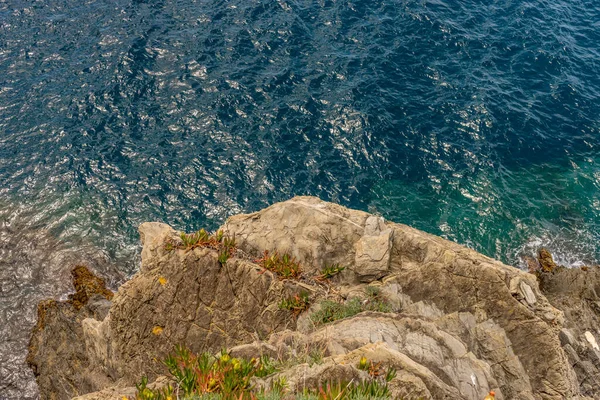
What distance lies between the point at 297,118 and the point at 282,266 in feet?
64.7

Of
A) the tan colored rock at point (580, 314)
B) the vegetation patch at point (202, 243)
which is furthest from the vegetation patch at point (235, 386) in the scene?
the tan colored rock at point (580, 314)

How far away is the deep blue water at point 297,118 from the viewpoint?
36094mm

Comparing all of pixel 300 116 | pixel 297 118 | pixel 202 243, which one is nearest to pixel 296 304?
pixel 202 243

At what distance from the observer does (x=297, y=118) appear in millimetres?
40562

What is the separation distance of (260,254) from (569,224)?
81.2 ft

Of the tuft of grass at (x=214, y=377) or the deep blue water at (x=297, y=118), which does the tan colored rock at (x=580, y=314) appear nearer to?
the deep blue water at (x=297, y=118)

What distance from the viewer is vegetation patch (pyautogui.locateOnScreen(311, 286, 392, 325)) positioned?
2092 cm

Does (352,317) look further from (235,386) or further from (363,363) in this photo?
(235,386)

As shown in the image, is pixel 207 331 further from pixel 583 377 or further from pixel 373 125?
pixel 373 125

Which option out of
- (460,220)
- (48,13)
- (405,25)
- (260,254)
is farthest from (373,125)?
(48,13)

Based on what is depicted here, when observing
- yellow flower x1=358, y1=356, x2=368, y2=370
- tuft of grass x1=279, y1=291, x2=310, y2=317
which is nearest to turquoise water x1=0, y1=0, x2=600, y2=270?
tuft of grass x1=279, y1=291, x2=310, y2=317

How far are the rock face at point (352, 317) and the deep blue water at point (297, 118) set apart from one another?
1046 cm

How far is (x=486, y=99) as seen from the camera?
4288 centimetres

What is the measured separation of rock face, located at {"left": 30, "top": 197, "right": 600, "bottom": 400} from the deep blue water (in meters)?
10.5
